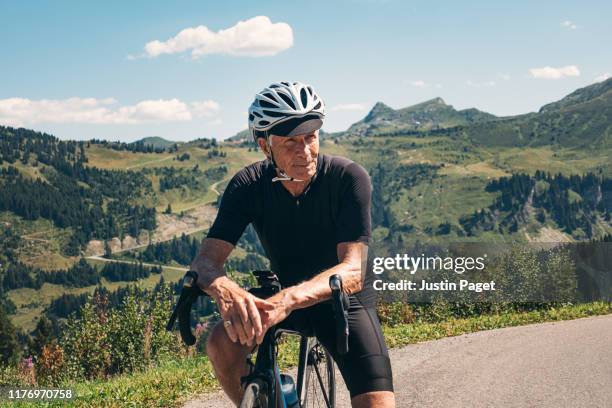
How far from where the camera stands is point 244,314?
3.33 metres

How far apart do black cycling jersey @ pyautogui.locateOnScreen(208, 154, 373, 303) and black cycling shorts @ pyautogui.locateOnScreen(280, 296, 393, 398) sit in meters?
0.21

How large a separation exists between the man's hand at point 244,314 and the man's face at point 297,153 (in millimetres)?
927

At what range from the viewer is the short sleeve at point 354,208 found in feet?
12.9

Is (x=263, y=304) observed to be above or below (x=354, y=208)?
below

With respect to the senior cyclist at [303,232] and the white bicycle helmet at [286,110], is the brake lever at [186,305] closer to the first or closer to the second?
the senior cyclist at [303,232]

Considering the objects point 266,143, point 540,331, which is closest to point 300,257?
point 266,143

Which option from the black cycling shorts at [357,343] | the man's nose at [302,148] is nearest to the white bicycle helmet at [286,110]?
the man's nose at [302,148]

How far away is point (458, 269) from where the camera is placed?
19.8 meters

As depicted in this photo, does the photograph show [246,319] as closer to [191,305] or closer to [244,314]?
[244,314]

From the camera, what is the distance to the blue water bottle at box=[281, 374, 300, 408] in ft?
12.8

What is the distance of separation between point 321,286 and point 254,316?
0.44 meters

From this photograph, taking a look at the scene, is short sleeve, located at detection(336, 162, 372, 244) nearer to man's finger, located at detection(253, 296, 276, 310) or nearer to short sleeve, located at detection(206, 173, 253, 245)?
short sleeve, located at detection(206, 173, 253, 245)

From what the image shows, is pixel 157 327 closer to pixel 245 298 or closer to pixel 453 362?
pixel 453 362

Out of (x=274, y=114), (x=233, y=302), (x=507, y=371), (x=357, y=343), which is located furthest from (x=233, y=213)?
(x=507, y=371)
